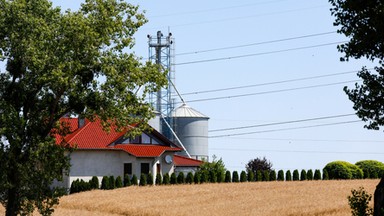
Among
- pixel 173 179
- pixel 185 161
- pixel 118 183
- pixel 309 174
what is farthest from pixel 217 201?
pixel 185 161

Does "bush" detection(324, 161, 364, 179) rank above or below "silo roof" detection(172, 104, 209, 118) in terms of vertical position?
below

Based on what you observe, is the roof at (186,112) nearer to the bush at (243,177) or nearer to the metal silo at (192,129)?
the metal silo at (192,129)

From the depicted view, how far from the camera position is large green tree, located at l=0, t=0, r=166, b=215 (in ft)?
109

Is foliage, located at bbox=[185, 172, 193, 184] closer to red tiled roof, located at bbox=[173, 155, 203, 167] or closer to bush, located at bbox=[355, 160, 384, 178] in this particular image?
red tiled roof, located at bbox=[173, 155, 203, 167]

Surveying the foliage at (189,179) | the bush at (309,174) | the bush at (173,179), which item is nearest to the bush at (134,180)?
the bush at (173,179)

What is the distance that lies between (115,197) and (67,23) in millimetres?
21569

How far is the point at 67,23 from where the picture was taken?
110 feet

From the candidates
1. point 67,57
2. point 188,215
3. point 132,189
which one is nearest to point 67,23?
point 67,57

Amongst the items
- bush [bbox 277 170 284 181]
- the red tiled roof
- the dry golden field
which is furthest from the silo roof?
the dry golden field

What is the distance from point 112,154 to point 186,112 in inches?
983

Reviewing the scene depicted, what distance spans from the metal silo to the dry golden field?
36578 millimetres

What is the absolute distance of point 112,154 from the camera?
73.6 metres

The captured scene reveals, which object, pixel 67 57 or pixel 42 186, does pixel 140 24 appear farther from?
pixel 42 186

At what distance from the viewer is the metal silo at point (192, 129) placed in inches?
3794
